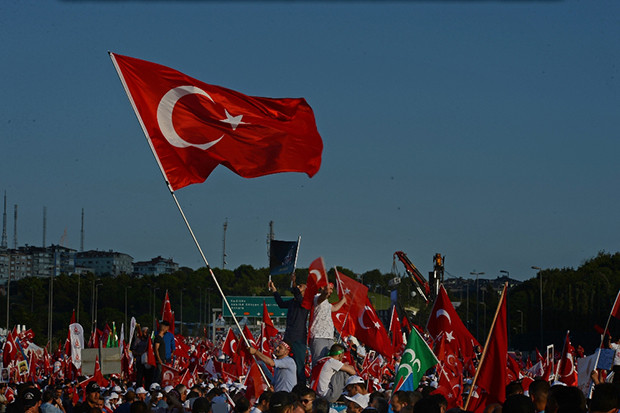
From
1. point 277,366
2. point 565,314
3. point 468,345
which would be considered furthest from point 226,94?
point 565,314

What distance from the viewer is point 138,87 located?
12398mm

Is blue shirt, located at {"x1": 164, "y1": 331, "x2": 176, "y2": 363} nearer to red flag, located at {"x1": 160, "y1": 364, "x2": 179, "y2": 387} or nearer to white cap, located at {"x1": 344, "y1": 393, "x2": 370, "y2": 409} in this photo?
red flag, located at {"x1": 160, "y1": 364, "x2": 179, "y2": 387}

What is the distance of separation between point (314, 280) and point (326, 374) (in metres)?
1.69

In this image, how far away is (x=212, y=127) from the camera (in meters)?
12.9

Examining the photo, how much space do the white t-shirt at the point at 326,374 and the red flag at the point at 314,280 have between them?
51.0 inches

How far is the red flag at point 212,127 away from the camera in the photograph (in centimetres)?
1240

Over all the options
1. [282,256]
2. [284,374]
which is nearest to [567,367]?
[282,256]

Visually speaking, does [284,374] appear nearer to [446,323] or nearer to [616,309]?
[446,323]

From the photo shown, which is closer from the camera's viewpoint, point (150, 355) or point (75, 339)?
point (150, 355)

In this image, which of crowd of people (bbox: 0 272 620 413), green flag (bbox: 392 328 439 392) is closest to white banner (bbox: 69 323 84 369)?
crowd of people (bbox: 0 272 620 413)

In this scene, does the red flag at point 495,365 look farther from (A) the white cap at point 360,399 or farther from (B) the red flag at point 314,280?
(B) the red flag at point 314,280

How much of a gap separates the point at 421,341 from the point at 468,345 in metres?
2.60

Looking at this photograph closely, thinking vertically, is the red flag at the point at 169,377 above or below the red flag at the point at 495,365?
below

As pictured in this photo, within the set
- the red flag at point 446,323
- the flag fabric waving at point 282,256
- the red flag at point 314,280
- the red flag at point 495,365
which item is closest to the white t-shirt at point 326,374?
the red flag at point 314,280
